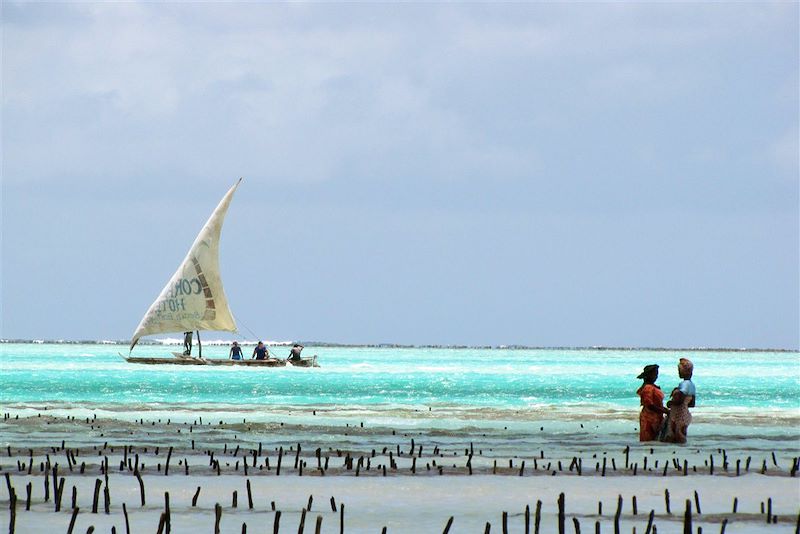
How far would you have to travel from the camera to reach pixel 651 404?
1923cm

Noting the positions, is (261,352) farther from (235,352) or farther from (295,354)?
(235,352)

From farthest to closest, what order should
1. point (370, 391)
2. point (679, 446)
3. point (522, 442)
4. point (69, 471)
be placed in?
point (370, 391), point (522, 442), point (679, 446), point (69, 471)

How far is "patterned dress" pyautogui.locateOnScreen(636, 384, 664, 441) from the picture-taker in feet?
62.3

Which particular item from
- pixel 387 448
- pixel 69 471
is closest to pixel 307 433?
pixel 387 448

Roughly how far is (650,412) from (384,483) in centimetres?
559

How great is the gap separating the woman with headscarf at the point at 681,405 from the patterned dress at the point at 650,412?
0.55 ft

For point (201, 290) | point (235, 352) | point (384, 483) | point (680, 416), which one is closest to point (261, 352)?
point (235, 352)

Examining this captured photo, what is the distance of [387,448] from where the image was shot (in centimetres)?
2027

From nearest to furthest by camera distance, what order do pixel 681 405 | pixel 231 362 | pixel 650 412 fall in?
pixel 681 405
pixel 650 412
pixel 231 362

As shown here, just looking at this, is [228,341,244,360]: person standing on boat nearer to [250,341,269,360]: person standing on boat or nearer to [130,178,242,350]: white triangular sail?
[250,341,269,360]: person standing on boat

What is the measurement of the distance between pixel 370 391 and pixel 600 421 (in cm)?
2150

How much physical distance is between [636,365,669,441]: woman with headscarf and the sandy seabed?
0.26 m

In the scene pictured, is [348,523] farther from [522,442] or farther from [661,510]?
[522,442]

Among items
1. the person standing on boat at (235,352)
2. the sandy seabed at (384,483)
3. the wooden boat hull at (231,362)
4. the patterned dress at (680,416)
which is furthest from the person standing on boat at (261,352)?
the patterned dress at (680,416)
